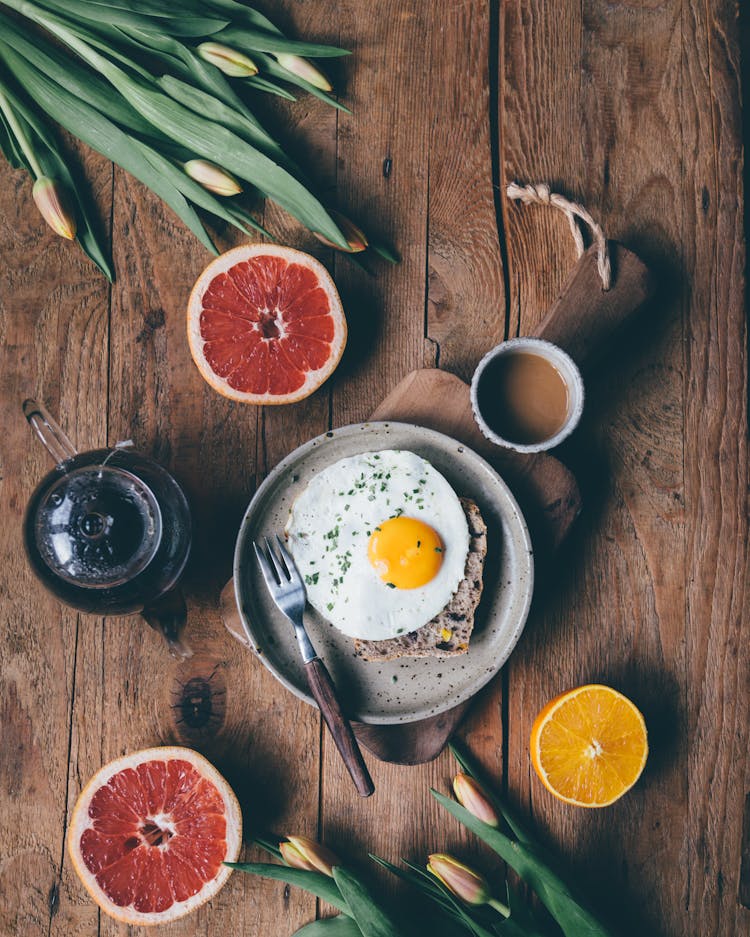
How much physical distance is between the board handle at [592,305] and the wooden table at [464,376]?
0.11 m

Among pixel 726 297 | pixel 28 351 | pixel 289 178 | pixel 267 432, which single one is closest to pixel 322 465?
pixel 267 432

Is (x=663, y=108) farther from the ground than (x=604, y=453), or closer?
farther from the ground

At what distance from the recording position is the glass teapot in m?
1.64

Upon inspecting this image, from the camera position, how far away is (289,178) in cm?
183

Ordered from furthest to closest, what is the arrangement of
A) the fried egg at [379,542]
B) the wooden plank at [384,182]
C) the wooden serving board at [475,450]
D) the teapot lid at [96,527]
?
the wooden plank at [384,182], the wooden serving board at [475,450], the fried egg at [379,542], the teapot lid at [96,527]

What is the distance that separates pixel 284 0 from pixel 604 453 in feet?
4.63

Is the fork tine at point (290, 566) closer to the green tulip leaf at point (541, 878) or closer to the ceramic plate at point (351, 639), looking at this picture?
the ceramic plate at point (351, 639)

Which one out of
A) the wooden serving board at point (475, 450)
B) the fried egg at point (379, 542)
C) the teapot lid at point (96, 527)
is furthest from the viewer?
the wooden serving board at point (475, 450)

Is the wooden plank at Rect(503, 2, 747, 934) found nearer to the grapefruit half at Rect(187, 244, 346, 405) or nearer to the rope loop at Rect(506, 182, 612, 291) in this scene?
Answer: the rope loop at Rect(506, 182, 612, 291)

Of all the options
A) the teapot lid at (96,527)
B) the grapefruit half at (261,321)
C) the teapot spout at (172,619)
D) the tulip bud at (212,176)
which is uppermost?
the tulip bud at (212,176)

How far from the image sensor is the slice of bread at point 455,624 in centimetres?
177

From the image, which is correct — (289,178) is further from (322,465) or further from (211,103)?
(322,465)

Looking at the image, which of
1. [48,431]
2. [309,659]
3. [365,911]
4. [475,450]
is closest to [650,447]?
[475,450]

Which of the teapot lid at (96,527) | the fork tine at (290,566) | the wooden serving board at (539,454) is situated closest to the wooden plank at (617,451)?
the wooden serving board at (539,454)
